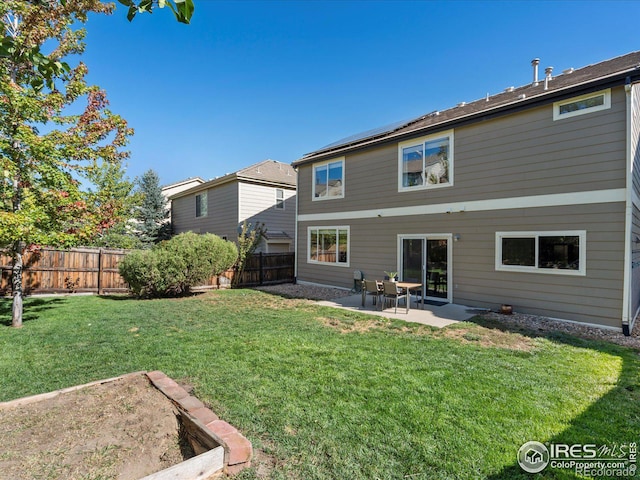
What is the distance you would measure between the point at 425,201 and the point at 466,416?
24.8 ft

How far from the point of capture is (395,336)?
20.2 ft

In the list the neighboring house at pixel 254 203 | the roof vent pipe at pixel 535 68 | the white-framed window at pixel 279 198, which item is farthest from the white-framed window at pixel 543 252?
the white-framed window at pixel 279 198

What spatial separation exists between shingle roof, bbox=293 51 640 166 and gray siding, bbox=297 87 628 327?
32 centimetres

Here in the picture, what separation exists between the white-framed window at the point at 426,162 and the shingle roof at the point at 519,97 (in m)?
0.40

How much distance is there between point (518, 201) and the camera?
7992 millimetres

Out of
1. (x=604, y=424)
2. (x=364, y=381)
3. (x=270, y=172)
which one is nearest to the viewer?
(x=604, y=424)

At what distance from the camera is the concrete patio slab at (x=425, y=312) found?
7548 millimetres

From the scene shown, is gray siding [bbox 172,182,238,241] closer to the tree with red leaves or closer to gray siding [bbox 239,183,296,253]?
gray siding [bbox 239,183,296,253]

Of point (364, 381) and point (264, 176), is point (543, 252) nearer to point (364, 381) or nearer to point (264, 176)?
point (364, 381)

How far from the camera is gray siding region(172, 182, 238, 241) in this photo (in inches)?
665

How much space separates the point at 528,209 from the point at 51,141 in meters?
10.9

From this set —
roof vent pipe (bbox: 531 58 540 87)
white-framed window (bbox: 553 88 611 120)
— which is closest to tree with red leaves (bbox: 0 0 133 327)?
white-framed window (bbox: 553 88 611 120)

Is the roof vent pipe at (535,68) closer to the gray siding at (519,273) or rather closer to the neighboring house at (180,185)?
the gray siding at (519,273)

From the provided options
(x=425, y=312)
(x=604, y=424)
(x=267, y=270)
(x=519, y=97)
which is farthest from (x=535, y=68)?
(x=267, y=270)
